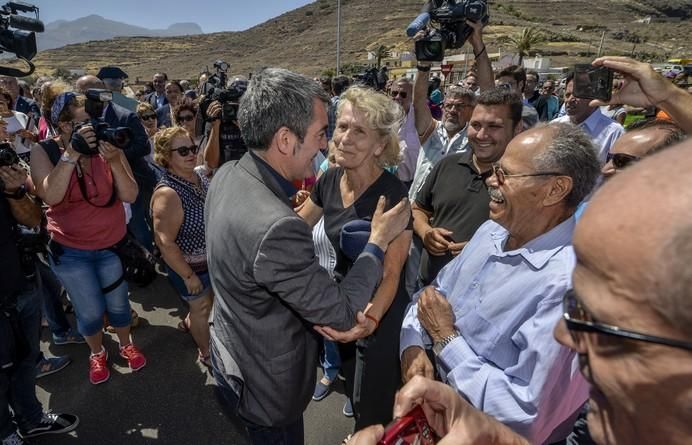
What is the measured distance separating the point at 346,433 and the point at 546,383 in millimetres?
1829

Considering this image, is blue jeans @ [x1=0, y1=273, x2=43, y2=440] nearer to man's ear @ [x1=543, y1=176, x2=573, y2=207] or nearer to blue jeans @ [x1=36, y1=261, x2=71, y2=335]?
blue jeans @ [x1=36, y1=261, x2=71, y2=335]

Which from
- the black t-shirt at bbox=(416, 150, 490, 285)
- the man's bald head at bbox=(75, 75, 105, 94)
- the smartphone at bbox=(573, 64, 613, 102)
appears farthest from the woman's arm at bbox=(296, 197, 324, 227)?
the man's bald head at bbox=(75, 75, 105, 94)

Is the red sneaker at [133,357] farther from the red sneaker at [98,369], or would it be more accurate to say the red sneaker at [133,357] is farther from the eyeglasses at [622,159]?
the eyeglasses at [622,159]

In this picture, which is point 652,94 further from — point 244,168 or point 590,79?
point 244,168

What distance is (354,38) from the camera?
195 ft

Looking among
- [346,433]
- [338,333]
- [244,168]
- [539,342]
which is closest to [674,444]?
[539,342]

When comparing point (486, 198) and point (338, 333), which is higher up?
point (486, 198)

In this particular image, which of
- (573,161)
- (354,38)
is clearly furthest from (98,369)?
(354,38)

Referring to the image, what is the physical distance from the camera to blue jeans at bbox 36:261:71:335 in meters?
3.40

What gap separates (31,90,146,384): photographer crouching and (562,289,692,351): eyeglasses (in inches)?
105

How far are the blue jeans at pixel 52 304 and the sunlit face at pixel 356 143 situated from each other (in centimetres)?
302

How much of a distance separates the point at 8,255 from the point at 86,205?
2.46ft

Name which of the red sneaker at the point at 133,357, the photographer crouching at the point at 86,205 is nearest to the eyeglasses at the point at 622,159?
the photographer crouching at the point at 86,205

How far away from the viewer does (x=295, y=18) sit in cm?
7256
